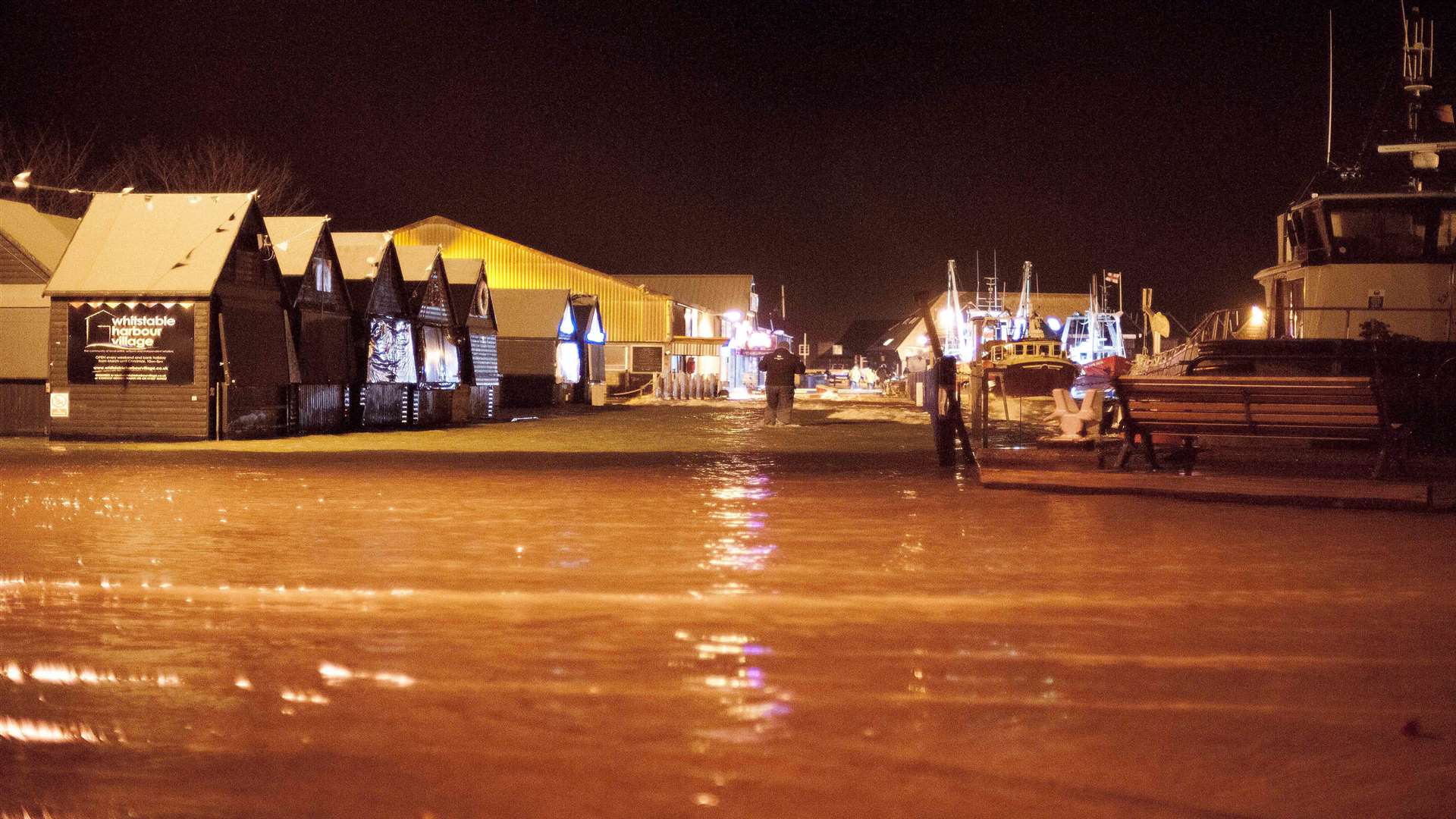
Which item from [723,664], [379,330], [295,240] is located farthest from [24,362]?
[723,664]

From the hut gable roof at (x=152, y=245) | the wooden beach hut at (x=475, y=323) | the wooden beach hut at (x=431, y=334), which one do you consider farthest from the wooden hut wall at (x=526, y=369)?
the hut gable roof at (x=152, y=245)

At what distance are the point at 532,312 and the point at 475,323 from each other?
29.3 feet

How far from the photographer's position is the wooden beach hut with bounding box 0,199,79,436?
2622 centimetres

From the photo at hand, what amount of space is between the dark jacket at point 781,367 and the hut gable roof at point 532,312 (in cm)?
2194

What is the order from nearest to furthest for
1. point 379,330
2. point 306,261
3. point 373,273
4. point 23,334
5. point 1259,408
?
point 1259,408 → point 23,334 → point 306,261 → point 373,273 → point 379,330

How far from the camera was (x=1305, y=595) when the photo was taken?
24.5 feet

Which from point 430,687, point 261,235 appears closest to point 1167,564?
point 430,687

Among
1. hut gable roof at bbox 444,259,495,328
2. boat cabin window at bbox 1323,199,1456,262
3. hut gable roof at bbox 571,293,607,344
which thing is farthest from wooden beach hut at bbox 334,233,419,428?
boat cabin window at bbox 1323,199,1456,262

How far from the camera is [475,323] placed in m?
41.8

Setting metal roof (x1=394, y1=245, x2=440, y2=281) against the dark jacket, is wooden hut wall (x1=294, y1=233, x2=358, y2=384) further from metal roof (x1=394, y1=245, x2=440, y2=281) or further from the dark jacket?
the dark jacket

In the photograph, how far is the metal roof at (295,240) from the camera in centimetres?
2748

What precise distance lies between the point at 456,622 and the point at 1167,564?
201 inches

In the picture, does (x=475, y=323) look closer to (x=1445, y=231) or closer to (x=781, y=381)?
(x=781, y=381)

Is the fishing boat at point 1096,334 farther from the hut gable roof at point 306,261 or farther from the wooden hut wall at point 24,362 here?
the wooden hut wall at point 24,362
